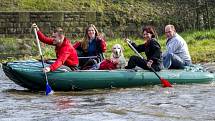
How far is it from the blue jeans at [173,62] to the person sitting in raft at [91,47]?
54.7 inches

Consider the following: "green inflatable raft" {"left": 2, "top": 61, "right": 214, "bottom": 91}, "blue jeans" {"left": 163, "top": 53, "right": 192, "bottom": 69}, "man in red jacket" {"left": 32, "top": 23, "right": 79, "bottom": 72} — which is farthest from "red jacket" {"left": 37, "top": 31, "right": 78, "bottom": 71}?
"blue jeans" {"left": 163, "top": 53, "right": 192, "bottom": 69}

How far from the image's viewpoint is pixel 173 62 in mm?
13016

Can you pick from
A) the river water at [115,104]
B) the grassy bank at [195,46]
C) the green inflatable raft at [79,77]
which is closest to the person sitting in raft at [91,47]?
the green inflatable raft at [79,77]

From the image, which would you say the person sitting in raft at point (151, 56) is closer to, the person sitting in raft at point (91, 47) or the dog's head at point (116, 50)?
the dog's head at point (116, 50)

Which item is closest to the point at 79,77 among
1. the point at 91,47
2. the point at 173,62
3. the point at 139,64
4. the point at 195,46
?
the point at 91,47

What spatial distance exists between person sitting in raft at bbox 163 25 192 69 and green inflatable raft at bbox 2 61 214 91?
378mm

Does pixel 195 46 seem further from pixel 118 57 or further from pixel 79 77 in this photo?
pixel 79 77

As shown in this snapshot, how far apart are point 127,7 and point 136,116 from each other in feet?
51.7

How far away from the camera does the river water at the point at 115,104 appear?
29.9 ft

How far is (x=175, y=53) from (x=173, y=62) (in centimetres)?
28

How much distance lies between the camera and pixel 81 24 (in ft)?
74.6

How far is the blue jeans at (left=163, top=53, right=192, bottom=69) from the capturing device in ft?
42.5

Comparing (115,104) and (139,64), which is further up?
(139,64)

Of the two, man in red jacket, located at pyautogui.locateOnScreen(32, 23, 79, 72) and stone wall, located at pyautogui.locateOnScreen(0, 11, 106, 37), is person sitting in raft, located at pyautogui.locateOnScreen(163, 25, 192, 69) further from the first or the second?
stone wall, located at pyautogui.locateOnScreen(0, 11, 106, 37)
